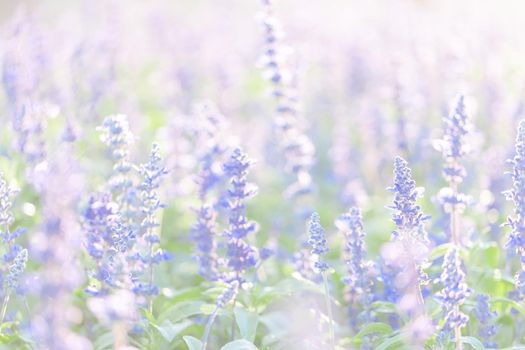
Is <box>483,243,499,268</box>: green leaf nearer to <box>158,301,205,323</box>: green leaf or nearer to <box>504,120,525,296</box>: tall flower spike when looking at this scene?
<box>504,120,525,296</box>: tall flower spike

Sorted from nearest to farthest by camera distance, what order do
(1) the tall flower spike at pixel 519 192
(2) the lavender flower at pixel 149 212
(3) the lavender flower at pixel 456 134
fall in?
1. (1) the tall flower spike at pixel 519 192
2. (2) the lavender flower at pixel 149 212
3. (3) the lavender flower at pixel 456 134

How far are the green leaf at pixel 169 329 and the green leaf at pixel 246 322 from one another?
0.33 metres

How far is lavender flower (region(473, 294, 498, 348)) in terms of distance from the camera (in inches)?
193

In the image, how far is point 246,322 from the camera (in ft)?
16.0

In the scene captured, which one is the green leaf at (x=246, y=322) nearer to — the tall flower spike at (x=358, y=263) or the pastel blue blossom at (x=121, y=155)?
the tall flower spike at (x=358, y=263)

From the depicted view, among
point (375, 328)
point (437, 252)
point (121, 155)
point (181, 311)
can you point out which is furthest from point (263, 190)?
point (375, 328)

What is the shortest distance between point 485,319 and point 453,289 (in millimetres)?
1034

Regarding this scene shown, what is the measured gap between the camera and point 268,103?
37.9 ft

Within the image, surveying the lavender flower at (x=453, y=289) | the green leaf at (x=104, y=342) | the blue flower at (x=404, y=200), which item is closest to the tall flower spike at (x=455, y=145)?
the blue flower at (x=404, y=200)

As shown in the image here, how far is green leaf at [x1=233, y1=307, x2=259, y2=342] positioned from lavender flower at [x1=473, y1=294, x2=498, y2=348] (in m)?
1.26

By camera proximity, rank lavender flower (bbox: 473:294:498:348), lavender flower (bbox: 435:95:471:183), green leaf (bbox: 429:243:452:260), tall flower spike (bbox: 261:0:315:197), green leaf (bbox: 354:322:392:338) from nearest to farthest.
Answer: green leaf (bbox: 354:322:392:338)
lavender flower (bbox: 473:294:498:348)
lavender flower (bbox: 435:95:471:183)
green leaf (bbox: 429:243:452:260)
tall flower spike (bbox: 261:0:315:197)

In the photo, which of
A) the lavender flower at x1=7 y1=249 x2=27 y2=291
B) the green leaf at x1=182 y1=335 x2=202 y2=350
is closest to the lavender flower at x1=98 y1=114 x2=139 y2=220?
the lavender flower at x1=7 y1=249 x2=27 y2=291

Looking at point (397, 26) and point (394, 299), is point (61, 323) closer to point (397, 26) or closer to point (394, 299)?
point (394, 299)

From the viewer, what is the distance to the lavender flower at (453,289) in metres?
3.92
